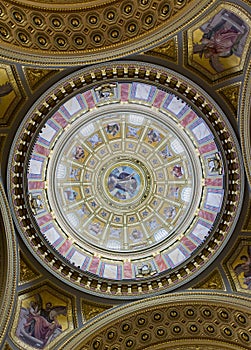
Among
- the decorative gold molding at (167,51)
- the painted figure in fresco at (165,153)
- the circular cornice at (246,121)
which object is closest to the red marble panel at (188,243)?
the painted figure in fresco at (165,153)

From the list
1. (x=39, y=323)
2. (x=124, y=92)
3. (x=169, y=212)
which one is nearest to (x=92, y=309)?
(x=39, y=323)

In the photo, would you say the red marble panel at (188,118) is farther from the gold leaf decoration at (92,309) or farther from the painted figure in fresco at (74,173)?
the gold leaf decoration at (92,309)

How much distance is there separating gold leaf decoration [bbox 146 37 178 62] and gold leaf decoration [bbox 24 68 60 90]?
338 centimetres

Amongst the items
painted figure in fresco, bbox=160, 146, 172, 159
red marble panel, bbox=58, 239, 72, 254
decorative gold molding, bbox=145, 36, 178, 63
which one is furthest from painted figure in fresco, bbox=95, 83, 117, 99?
red marble panel, bbox=58, 239, 72, 254

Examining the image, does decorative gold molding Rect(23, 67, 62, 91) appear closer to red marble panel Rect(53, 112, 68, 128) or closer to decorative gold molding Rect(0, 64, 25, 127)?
decorative gold molding Rect(0, 64, 25, 127)

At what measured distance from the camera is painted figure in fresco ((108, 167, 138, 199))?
2256 cm

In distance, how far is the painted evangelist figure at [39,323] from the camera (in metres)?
16.0

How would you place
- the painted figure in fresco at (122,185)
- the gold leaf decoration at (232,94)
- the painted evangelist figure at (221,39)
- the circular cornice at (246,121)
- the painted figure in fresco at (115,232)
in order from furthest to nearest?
1. the painted figure in fresco at (122,185)
2. the painted figure in fresco at (115,232)
3. the gold leaf decoration at (232,94)
4. the circular cornice at (246,121)
5. the painted evangelist figure at (221,39)

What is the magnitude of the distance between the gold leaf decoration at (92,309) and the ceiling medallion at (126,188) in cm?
56

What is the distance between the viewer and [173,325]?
17.5 meters

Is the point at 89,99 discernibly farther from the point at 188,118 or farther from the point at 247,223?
the point at 247,223

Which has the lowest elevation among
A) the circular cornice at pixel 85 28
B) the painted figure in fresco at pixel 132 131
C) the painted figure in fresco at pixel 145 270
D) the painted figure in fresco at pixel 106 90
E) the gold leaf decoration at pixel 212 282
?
the gold leaf decoration at pixel 212 282

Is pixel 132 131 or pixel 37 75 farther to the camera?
pixel 132 131

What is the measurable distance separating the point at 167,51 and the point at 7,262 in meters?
9.28
